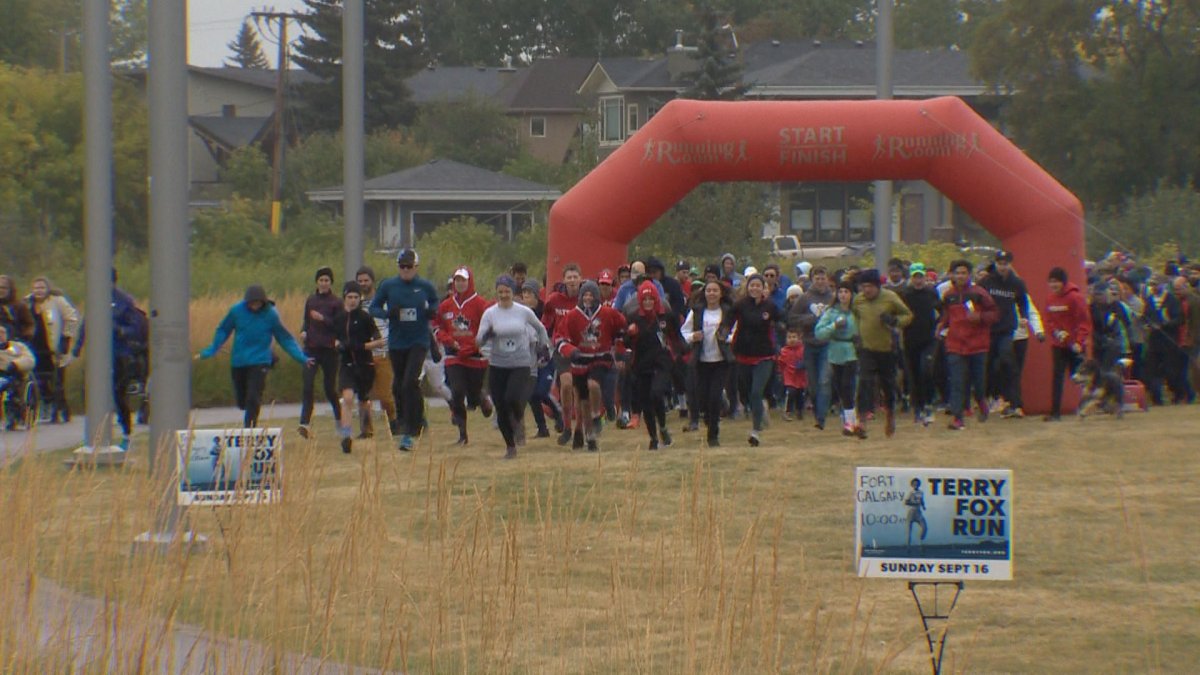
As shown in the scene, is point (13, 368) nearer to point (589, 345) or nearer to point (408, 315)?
point (408, 315)

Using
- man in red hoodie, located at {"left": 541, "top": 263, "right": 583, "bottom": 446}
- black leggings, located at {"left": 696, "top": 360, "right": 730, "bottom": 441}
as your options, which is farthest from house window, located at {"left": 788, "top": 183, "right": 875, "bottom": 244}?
black leggings, located at {"left": 696, "top": 360, "right": 730, "bottom": 441}

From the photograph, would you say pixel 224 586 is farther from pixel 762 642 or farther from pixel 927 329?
pixel 927 329

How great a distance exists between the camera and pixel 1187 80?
2269 inches

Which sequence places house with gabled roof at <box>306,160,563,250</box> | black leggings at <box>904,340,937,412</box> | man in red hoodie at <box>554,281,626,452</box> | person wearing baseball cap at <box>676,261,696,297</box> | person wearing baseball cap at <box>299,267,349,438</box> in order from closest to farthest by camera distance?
1. man in red hoodie at <box>554,281,626,452</box>
2. person wearing baseball cap at <box>299,267,349,438</box>
3. black leggings at <box>904,340,937,412</box>
4. person wearing baseball cap at <box>676,261,696,297</box>
5. house with gabled roof at <box>306,160,563,250</box>

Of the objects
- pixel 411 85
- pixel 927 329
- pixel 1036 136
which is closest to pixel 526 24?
pixel 411 85

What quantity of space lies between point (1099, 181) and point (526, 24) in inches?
1823

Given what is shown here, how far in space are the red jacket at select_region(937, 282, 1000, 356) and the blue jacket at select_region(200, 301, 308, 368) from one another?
260 inches

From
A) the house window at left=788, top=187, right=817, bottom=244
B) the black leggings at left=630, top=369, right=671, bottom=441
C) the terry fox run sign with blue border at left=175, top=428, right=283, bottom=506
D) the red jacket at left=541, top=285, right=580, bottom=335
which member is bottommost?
the black leggings at left=630, top=369, right=671, bottom=441

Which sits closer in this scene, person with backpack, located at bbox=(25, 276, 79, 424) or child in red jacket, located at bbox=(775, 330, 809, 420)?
child in red jacket, located at bbox=(775, 330, 809, 420)

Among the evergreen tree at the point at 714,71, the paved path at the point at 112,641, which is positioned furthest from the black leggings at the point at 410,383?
the evergreen tree at the point at 714,71

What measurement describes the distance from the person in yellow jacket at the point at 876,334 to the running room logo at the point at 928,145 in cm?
365

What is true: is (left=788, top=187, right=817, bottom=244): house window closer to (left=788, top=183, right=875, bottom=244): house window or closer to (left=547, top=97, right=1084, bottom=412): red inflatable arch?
(left=788, top=183, right=875, bottom=244): house window

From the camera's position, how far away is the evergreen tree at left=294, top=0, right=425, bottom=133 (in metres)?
76.9

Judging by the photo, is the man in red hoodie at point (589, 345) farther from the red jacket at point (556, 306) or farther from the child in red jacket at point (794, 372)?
the child in red jacket at point (794, 372)
